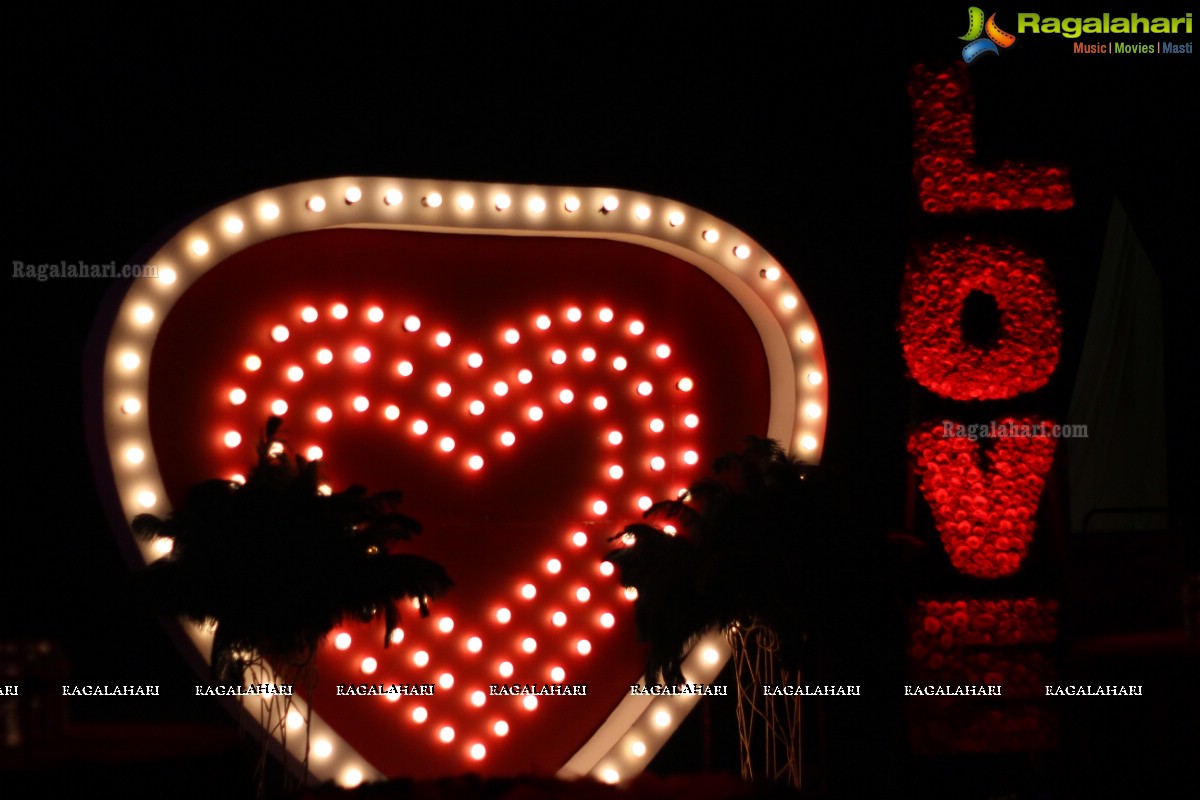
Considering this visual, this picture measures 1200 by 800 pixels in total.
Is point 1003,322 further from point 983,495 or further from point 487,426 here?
point 487,426

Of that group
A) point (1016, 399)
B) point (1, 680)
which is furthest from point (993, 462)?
point (1, 680)

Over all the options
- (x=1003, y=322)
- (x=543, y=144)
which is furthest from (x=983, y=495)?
(x=543, y=144)

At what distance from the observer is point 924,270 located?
669 centimetres

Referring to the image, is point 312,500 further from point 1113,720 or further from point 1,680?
point 1113,720

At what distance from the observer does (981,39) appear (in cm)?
715

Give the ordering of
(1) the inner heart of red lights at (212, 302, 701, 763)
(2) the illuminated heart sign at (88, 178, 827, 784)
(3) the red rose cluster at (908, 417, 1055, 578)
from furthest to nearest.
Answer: (3) the red rose cluster at (908, 417, 1055, 578) → (1) the inner heart of red lights at (212, 302, 701, 763) → (2) the illuminated heart sign at (88, 178, 827, 784)

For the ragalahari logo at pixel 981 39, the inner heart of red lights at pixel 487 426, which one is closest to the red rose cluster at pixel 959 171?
the ragalahari logo at pixel 981 39

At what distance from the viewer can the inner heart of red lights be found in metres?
5.78

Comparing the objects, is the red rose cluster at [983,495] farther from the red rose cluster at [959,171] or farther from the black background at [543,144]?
the red rose cluster at [959,171]

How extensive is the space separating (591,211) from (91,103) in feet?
8.22

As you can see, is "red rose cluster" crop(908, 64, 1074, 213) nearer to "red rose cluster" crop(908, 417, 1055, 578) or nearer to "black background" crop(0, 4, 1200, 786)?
"black background" crop(0, 4, 1200, 786)

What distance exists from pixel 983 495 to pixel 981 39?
273cm

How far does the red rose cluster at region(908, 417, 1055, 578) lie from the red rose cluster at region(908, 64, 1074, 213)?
128 cm

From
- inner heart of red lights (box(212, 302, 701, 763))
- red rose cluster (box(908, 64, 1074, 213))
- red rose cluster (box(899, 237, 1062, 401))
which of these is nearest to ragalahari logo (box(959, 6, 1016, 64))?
red rose cluster (box(908, 64, 1074, 213))
